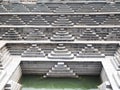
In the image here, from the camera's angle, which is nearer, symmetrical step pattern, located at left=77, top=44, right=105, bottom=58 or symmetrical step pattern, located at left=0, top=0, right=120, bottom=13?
symmetrical step pattern, located at left=77, top=44, right=105, bottom=58

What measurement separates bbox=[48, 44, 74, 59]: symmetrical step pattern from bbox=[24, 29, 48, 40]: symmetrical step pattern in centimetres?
116

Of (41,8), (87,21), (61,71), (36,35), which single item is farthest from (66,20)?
(61,71)

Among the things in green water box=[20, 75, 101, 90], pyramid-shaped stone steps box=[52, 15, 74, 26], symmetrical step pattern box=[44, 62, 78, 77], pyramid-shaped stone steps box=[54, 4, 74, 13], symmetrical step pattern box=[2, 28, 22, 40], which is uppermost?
pyramid-shaped stone steps box=[54, 4, 74, 13]

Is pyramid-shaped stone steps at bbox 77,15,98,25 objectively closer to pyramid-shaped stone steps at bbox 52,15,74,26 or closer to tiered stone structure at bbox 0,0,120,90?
tiered stone structure at bbox 0,0,120,90

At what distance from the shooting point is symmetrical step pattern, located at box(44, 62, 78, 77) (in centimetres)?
777

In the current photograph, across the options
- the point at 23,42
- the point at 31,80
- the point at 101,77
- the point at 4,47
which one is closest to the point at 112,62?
the point at 101,77

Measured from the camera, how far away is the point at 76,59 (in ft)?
26.5

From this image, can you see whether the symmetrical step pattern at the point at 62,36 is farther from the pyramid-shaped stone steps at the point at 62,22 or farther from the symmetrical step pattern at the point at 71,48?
the pyramid-shaped stone steps at the point at 62,22

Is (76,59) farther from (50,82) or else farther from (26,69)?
(26,69)

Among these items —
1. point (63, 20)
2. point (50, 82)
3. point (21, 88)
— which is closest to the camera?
point (21, 88)

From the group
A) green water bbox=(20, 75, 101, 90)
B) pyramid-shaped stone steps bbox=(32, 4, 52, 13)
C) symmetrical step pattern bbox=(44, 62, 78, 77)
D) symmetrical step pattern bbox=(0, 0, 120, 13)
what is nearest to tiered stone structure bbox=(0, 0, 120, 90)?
symmetrical step pattern bbox=(44, 62, 78, 77)

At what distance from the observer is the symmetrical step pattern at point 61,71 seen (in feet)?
25.5

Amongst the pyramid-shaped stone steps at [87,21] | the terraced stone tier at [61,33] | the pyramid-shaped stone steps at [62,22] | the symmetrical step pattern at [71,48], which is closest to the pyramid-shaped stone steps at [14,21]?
the terraced stone tier at [61,33]

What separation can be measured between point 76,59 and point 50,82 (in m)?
1.35
